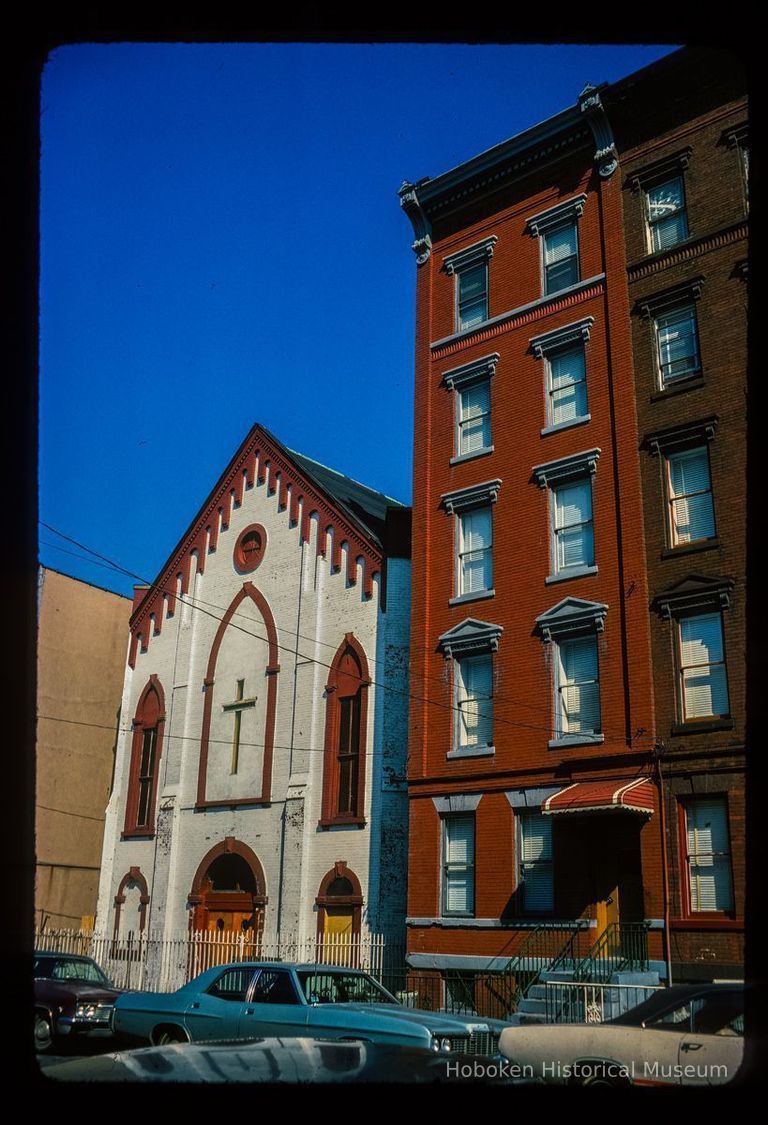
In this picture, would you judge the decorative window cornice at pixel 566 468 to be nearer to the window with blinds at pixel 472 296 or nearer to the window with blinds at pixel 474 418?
the window with blinds at pixel 474 418

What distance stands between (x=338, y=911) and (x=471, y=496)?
11080 millimetres

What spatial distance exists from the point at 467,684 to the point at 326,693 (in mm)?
5043

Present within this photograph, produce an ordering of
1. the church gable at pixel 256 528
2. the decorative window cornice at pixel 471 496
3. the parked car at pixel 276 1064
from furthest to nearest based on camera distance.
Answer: the church gable at pixel 256 528 → the decorative window cornice at pixel 471 496 → the parked car at pixel 276 1064

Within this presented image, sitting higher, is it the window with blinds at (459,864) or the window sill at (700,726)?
the window sill at (700,726)

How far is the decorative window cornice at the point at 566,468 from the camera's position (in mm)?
24500

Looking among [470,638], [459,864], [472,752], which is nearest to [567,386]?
[470,638]

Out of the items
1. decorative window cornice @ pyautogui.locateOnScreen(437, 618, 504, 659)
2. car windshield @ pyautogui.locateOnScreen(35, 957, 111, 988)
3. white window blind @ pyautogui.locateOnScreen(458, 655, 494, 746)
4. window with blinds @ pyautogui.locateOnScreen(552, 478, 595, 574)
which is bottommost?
car windshield @ pyautogui.locateOnScreen(35, 957, 111, 988)

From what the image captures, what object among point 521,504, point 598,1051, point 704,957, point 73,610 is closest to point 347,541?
point 521,504

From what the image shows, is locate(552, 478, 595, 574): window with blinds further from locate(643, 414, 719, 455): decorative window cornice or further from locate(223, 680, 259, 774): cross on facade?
locate(223, 680, 259, 774): cross on facade

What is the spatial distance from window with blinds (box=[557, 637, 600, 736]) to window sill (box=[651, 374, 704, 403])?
5649 millimetres

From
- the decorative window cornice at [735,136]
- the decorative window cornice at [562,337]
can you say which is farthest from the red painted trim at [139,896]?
the decorative window cornice at [735,136]

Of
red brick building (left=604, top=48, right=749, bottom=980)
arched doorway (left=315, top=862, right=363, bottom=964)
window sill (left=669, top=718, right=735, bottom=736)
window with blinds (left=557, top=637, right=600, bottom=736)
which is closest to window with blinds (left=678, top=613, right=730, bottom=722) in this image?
red brick building (left=604, top=48, right=749, bottom=980)

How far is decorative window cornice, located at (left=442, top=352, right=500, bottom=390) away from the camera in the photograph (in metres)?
27.5

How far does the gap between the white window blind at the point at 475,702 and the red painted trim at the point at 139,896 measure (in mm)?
12476
